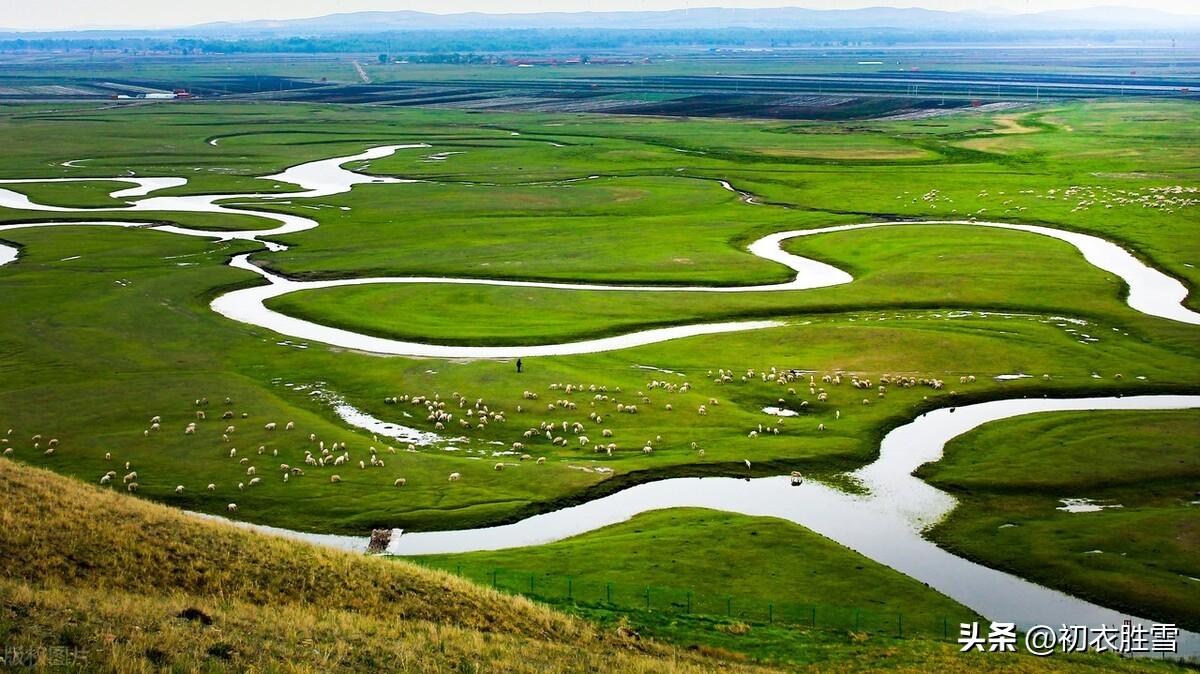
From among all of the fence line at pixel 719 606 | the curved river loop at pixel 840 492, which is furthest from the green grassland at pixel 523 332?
the fence line at pixel 719 606

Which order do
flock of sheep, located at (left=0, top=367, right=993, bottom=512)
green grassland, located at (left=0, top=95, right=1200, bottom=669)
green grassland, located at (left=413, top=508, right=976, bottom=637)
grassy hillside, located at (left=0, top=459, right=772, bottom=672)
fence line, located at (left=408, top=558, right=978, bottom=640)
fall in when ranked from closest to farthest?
grassy hillside, located at (left=0, top=459, right=772, bottom=672) < fence line, located at (left=408, top=558, right=978, bottom=640) < green grassland, located at (left=413, top=508, right=976, bottom=637) < green grassland, located at (left=0, top=95, right=1200, bottom=669) < flock of sheep, located at (left=0, top=367, right=993, bottom=512)

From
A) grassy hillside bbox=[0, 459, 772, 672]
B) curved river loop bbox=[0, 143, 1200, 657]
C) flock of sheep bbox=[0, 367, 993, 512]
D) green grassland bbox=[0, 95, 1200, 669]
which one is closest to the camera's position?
grassy hillside bbox=[0, 459, 772, 672]

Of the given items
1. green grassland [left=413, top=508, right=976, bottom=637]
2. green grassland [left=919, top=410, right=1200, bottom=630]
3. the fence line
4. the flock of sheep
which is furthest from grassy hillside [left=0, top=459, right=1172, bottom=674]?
the flock of sheep

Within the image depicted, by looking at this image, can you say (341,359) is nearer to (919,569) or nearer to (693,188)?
(919,569)

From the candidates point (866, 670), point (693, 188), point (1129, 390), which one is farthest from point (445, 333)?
point (693, 188)

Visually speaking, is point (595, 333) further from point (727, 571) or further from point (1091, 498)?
point (727, 571)

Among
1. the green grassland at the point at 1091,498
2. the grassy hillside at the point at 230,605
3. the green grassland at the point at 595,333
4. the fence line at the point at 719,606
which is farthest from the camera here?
the green grassland at the point at 595,333

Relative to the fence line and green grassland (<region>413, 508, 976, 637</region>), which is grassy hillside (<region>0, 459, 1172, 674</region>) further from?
green grassland (<region>413, 508, 976, 637</region>)

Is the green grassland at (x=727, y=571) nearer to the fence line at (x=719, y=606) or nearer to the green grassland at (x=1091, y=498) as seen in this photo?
the fence line at (x=719, y=606)
